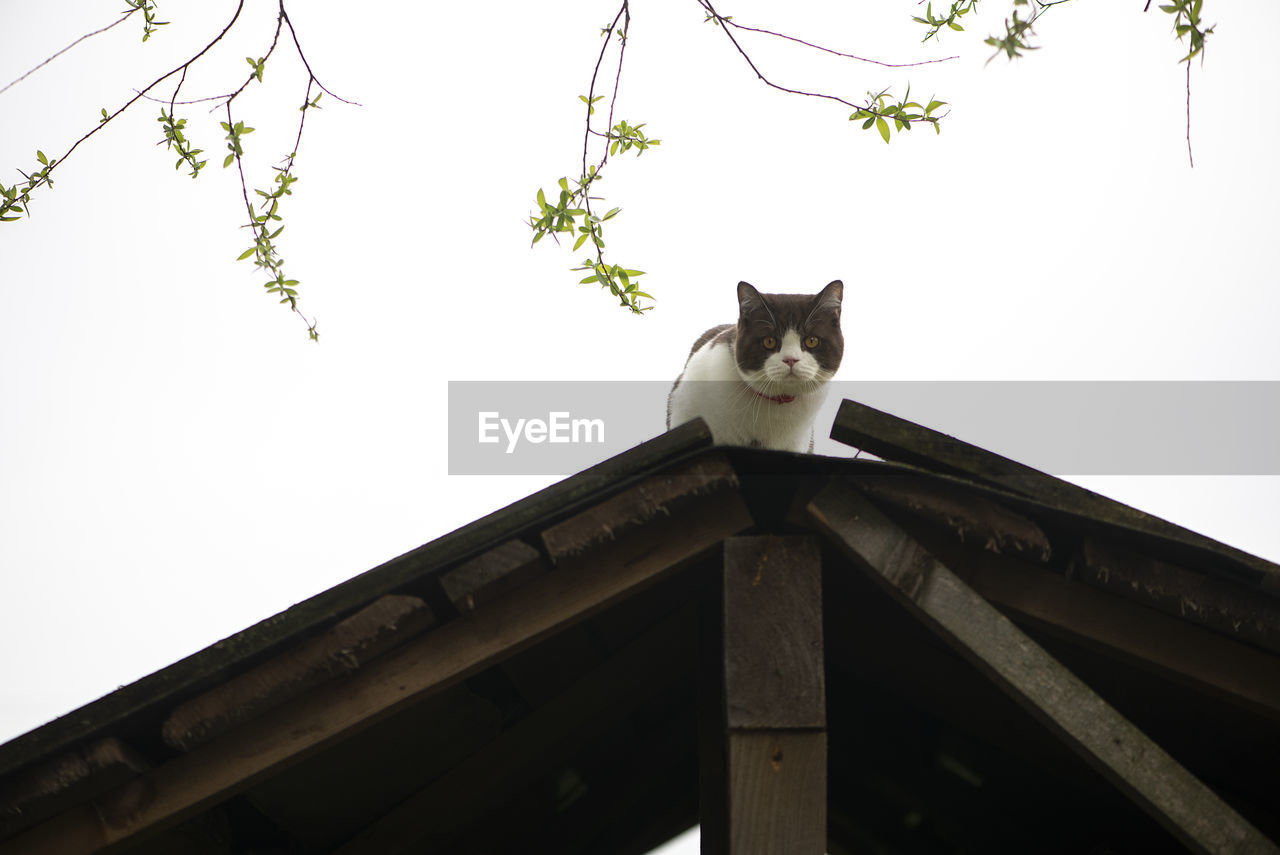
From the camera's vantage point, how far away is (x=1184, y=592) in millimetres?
1891

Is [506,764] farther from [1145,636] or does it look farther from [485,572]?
[1145,636]

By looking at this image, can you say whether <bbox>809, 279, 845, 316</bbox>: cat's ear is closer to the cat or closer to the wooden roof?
the cat

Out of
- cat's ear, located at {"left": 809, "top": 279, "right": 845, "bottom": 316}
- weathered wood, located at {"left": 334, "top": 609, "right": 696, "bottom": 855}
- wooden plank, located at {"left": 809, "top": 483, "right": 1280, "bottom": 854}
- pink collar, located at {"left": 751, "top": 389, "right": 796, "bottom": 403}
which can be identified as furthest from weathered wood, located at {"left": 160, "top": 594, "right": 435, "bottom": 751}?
cat's ear, located at {"left": 809, "top": 279, "right": 845, "bottom": 316}

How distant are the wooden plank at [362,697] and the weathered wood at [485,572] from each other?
0.37 feet

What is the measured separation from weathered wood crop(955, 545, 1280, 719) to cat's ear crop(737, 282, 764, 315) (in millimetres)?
2357

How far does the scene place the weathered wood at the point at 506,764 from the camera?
2.80 m

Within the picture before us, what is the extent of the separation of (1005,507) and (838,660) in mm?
1285

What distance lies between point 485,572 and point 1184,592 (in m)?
1.39

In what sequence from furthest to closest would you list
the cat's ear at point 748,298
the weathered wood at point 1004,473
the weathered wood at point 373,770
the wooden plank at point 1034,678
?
the cat's ear at point 748,298, the weathered wood at point 373,770, the weathered wood at point 1004,473, the wooden plank at point 1034,678

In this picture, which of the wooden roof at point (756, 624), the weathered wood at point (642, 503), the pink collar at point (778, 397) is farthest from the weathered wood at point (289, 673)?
the pink collar at point (778, 397)

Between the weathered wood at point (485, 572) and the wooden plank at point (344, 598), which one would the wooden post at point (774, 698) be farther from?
the weathered wood at point (485, 572)

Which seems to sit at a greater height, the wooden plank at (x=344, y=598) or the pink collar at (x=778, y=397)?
the pink collar at (x=778, y=397)

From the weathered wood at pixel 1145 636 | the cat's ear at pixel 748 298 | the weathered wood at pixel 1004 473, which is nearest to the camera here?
the weathered wood at pixel 1004 473

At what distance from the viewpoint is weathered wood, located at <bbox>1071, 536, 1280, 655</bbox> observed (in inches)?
74.3
